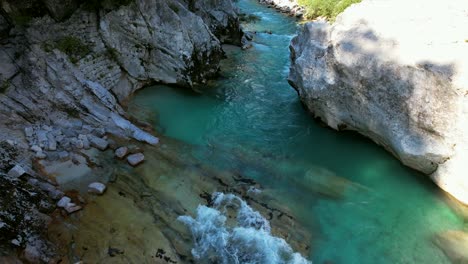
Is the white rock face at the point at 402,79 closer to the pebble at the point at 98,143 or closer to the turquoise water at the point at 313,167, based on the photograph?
the turquoise water at the point at 313,167

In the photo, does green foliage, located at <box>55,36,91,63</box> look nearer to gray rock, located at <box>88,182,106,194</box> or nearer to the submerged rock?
gray rock, located at <box>88,182,106,194</box>

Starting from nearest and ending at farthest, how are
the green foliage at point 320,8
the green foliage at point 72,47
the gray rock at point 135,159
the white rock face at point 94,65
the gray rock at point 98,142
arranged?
the gray rock at point 135,159
the gray rock at point 98,142
the white rock face at point 94,65
the green foliage at point 72,47
the green foliage at point 320,8

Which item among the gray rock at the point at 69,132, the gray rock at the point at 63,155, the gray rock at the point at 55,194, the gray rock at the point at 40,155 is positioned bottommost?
the gray rock at the point at 55,194

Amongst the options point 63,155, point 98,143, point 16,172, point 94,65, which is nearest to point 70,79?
point 94,65

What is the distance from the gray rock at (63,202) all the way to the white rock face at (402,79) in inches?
384

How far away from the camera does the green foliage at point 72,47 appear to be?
46.8 ft

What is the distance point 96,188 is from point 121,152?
5.88 ft

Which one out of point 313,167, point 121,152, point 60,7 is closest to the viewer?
point 121,152

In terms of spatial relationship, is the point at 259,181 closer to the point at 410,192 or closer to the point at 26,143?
the point at 410,192

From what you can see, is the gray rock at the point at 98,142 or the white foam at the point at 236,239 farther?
the gray rock at the point at 98,142

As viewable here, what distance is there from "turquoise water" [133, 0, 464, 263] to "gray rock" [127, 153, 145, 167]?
2.04m

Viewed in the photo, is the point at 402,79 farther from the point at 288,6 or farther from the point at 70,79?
the point at 288,6

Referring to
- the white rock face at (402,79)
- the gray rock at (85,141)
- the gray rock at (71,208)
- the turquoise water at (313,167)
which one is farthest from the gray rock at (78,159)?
the white rock face at (402,79)

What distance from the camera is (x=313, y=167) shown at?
13133 mm
